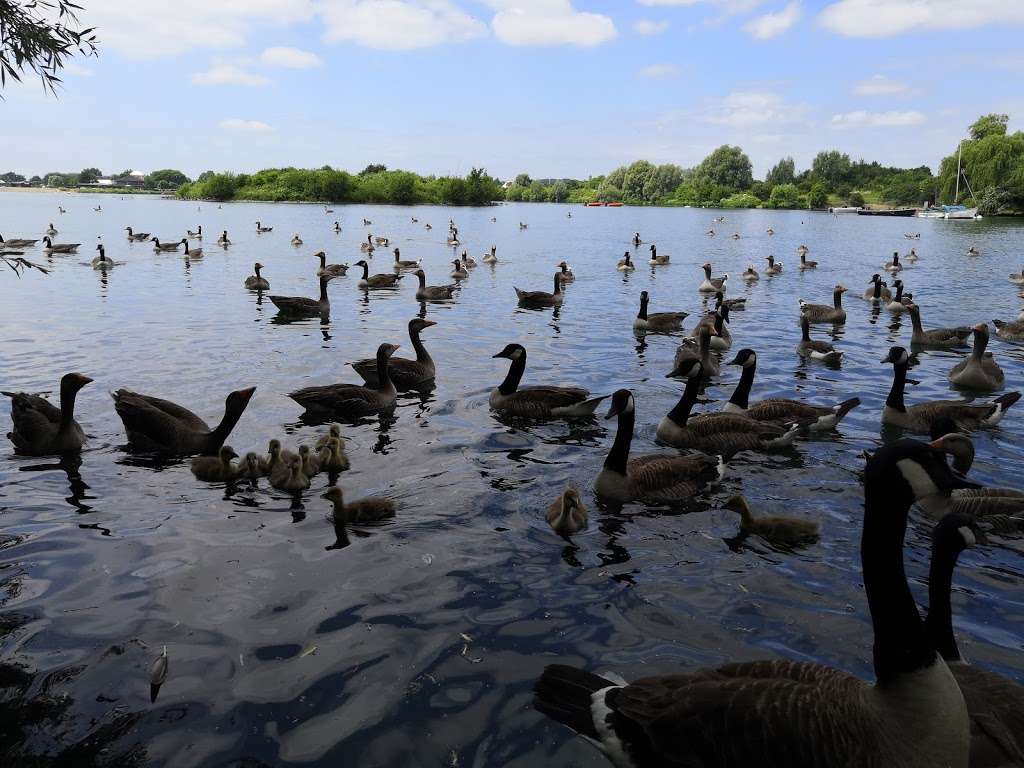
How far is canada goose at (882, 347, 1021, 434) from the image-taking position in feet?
39.8

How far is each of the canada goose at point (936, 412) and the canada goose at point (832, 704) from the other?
29.8 ft

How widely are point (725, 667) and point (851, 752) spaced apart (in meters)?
0.87

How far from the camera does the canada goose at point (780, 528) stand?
823 centimetres

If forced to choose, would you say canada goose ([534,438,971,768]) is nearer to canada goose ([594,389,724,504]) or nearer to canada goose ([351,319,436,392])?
canada goose ([594,389,724,504])

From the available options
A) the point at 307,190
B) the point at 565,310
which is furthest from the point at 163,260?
the point at 307,190

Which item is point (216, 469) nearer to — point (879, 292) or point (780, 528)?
point (780, 528)

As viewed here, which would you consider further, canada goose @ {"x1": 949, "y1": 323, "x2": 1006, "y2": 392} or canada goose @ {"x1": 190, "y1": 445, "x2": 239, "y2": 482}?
canada goose @ {"x1": 949, "y1": 323, "x2": 1006, "y2": 392}

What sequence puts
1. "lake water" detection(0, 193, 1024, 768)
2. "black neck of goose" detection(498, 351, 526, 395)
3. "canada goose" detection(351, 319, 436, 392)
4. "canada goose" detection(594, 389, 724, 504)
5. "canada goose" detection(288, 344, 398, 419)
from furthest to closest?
1. "canada goose" detection(351, 319, 436, 392)
2. "black neck of goose" detection(498, 351, 526, 395)
3. "canada goose" detection(288, 344, 398, 419)
4. "canada goose" detection(594, 389, 724, 504)
5. "lake water" detection(0, 193, 1024, 768)

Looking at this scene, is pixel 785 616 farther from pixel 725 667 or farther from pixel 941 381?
pixel 941 381

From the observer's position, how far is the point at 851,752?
3904 mm

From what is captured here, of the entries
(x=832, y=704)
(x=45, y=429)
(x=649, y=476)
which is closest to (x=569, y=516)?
(x=649, y=476)

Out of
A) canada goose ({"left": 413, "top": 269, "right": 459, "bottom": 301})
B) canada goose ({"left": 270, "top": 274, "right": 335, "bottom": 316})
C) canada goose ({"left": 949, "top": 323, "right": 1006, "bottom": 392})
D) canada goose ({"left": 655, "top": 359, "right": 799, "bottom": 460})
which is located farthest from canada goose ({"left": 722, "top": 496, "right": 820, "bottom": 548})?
canada goose ({"left": 413, "top": 269, "right": 459, "bottom": 301})

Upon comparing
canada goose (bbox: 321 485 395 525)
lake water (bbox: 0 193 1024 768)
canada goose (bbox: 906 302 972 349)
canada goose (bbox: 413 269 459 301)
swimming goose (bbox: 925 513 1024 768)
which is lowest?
lake water (bbox: 0 193 1024 768)

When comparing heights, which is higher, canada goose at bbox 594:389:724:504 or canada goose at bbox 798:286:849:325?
canada goose at bbox 798:286:849:325
